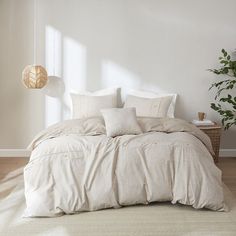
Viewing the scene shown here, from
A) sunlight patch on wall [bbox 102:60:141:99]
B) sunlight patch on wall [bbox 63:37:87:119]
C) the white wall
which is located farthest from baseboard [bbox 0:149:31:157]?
sunlight patch on wall [bbox 102:60:141:99]

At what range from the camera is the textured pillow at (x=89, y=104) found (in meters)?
4.45

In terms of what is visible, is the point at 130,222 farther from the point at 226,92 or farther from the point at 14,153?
the point at 226,92

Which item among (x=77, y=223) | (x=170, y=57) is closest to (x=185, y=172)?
(x=77, y=223)

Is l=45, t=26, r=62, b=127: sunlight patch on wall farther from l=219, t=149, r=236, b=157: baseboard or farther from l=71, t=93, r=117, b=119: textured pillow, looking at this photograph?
l=219, t=149, r=236, b=157: baseboard

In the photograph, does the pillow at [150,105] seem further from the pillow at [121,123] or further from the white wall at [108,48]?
the pillow at [121,123]

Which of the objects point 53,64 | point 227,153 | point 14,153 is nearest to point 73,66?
point 53,64

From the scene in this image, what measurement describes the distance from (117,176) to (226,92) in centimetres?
245

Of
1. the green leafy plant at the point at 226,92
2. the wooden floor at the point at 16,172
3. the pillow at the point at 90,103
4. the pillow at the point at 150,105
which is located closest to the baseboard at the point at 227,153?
the wooden floor at the point at 16,172

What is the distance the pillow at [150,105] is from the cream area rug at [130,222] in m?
1.45

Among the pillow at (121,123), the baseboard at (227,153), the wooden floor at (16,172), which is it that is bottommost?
the wooden floor at (16,172)

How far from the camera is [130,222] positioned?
115 inches

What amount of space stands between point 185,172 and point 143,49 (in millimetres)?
2173

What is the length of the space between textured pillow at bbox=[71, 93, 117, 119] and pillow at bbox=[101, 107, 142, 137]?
2.05ft

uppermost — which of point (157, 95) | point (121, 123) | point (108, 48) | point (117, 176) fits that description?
point (108, 48)
